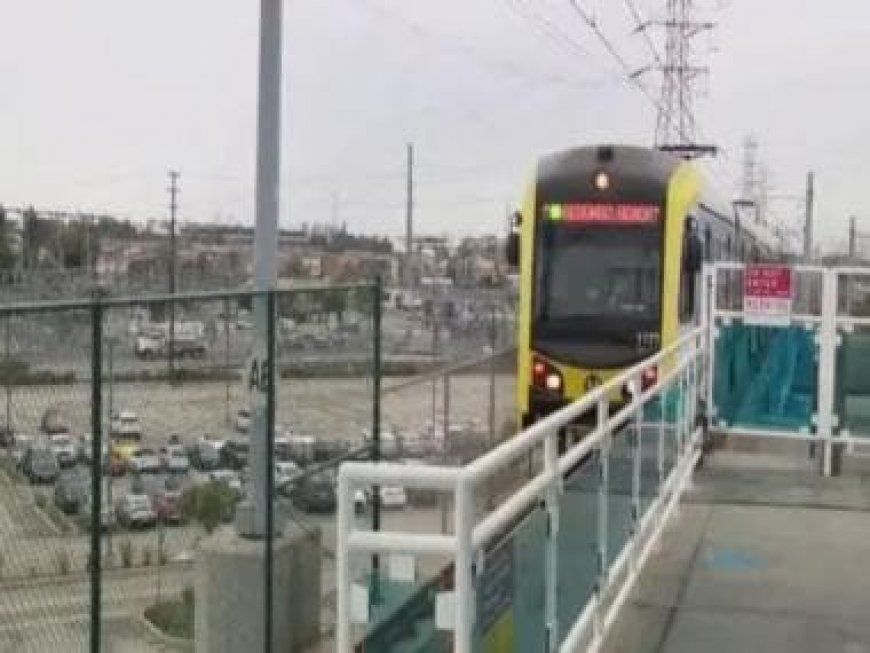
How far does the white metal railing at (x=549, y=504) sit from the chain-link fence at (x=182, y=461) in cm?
41

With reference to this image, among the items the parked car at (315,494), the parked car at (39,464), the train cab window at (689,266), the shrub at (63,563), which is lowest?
the parked car at (315,494)

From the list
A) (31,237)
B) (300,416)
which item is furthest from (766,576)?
(31,237)

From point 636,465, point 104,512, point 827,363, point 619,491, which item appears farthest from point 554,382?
point 104,512

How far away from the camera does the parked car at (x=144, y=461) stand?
Result: 6266 mm

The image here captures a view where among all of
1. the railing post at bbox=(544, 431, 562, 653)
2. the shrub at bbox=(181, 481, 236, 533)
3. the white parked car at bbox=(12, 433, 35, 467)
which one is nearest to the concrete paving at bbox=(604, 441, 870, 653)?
the railing post at bbox=(544, 431, 562, 653)

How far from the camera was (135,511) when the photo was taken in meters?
6.34

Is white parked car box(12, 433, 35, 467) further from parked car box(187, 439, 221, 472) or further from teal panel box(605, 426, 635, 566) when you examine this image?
teal panel box(605, 426, 635, 566)

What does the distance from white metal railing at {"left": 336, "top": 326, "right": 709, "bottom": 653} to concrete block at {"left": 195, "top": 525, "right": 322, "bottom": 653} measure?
2.08m

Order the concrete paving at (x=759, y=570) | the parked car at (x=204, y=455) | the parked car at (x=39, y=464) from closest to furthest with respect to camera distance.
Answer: the parked car at (x=39, y=464), the parked car at (x=204, y=455), the concrete paving at (x=759, y=570)

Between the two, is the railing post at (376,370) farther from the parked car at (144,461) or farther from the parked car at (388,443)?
the parked car at (144,461)

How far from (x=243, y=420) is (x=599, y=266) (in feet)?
27.7

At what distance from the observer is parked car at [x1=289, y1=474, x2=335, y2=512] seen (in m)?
8.73

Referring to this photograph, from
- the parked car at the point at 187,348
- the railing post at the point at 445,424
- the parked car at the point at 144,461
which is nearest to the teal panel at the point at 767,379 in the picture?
the railing post at the point at 445,424

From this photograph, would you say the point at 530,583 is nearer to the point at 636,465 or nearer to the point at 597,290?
the point at 636,465
